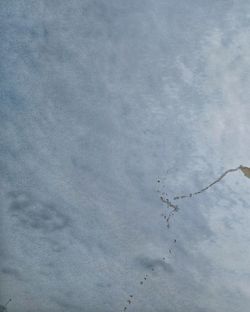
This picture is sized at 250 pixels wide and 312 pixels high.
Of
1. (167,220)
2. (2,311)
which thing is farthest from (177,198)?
(2,311)

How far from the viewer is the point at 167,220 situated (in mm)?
19938

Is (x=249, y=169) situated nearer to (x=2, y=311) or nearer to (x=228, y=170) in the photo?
(x=228, y=170)

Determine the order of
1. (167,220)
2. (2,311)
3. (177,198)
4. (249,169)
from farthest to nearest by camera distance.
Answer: (2,311) < (167,220) < (177,198) < (249,169)

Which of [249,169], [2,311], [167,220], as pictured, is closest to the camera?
[249,169]

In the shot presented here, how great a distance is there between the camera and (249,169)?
14664mm

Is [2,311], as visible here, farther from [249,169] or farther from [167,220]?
[249,169]

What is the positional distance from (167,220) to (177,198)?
2.74 m

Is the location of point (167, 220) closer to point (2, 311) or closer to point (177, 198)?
point (177, 198)

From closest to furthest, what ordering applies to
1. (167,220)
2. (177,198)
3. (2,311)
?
(177,198), (167,220), (2,311)

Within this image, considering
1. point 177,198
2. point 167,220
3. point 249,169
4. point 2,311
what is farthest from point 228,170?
point 2,311

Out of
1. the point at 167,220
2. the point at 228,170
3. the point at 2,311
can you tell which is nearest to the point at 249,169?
the point at 228,170

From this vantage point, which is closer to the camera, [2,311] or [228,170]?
[228,170]

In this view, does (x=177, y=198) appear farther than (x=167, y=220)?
No

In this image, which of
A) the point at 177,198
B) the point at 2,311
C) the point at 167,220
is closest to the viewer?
the point at 177,198
